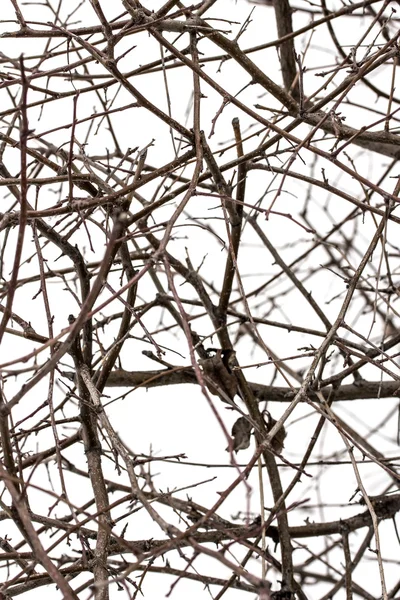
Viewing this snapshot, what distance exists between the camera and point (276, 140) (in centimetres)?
86

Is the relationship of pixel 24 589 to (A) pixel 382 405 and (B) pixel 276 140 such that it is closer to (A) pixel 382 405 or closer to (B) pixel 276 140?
(B) pixel 276 140

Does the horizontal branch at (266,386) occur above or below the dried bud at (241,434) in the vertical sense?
above

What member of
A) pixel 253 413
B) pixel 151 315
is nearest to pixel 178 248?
pixel 151 315

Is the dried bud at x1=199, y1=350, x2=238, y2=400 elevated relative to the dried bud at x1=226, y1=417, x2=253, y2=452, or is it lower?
elevated

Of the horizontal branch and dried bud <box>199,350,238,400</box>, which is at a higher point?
the horizontal branch

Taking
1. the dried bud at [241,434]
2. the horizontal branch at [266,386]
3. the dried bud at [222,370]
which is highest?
the horizontal branch at [266,386]

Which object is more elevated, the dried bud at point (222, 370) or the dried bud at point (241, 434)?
the dried bud at point (222, 370)

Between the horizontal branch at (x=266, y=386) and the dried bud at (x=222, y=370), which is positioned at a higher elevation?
the horizontal branch at (x=266, y=386)

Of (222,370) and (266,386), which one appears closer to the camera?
(222,370)

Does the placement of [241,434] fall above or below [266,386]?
below

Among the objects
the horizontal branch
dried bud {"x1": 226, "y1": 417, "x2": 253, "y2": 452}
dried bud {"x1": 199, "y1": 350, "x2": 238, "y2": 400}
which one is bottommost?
dried bud {"x1": 226, "y1": 417, "x2": 253, "y2": 452}

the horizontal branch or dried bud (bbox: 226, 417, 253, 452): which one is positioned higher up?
the horizontal branch

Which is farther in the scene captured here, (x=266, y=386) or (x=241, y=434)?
(x=266, y=386)

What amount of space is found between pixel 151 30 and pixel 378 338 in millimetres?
996
